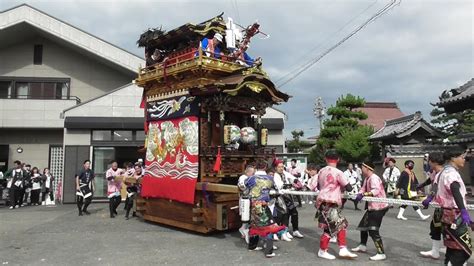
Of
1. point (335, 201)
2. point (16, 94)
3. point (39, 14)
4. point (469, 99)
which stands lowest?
point (335, 201)

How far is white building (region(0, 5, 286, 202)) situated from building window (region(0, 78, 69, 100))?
46mm

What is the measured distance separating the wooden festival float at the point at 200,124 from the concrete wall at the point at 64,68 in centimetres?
1012

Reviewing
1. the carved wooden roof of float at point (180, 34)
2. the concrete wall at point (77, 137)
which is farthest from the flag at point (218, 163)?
the concrete wall at point (77, 137)

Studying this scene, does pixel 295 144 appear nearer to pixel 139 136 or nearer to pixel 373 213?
pixel 139 136

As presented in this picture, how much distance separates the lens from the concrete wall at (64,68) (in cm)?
1973

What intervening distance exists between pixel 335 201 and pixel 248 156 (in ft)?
11.1

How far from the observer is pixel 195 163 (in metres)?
9.02

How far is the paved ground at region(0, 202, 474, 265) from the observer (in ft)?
21.4

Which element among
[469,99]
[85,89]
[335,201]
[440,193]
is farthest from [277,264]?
[85,89]

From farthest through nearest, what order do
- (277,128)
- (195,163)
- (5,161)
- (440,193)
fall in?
(5,161)
(277,128)
(195,163)
(440,193)

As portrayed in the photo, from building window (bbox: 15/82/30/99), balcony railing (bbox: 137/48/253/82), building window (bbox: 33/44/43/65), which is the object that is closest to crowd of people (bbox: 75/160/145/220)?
balcony railing (bbox: 137/48/253/82)

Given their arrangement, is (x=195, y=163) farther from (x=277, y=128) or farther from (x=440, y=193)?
(x=277, y=128)

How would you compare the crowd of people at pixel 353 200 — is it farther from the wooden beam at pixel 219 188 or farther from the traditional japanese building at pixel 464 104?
the traditional japanese building at pixel 464 104

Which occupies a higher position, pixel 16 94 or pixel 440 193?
pixel 16 94
